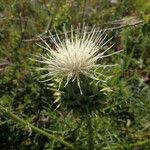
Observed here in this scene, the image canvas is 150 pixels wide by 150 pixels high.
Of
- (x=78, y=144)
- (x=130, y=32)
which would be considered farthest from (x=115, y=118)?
(x=130, y=32)

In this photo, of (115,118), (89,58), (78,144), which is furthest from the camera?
(115,118)

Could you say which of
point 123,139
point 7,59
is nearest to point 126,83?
point 123,139

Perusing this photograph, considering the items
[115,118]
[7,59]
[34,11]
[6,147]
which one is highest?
[34,11]

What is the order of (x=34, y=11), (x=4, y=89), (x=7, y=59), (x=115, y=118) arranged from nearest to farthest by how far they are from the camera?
1. (x=115, y=118)
2. (x=4, y=89)
3. (x=7, y=59)
4. (x=34, y=11)

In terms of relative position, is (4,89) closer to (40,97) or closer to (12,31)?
(40,97)

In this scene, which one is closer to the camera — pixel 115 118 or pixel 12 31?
pixel 115 118

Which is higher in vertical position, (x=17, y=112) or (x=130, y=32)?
(x=130, y=32)

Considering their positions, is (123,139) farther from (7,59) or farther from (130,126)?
(7,59)
